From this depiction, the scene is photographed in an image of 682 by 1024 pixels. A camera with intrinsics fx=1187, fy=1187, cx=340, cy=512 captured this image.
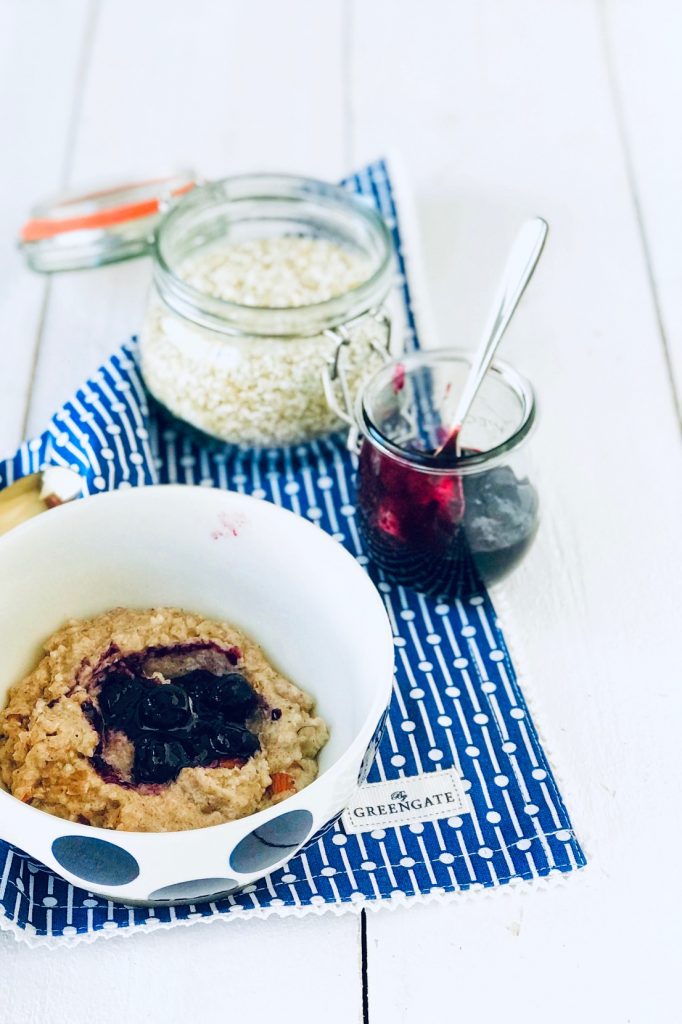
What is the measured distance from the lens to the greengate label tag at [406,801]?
114 centimetres

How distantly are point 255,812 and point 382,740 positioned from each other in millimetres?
194

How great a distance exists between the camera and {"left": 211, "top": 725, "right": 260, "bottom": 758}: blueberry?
108 centimetres

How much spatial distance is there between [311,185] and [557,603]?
64cm

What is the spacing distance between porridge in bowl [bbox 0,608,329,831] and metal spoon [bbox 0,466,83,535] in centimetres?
20

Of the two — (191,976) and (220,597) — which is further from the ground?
(220,597)

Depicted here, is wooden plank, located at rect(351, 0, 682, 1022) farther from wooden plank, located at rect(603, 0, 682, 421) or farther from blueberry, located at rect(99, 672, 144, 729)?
blueberry, located at rect(99, 672, 144, 729)

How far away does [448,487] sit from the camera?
123cm

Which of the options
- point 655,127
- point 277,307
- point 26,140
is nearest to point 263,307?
point 277,307

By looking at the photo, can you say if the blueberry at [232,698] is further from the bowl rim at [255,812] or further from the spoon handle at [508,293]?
the spoon handle at [508,293]

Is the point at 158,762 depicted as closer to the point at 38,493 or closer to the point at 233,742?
the point at 233,742

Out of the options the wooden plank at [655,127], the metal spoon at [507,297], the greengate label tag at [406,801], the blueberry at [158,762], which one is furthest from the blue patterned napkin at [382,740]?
the wooden plank at [655,127]

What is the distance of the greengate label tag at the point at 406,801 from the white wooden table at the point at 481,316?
9 centimetres

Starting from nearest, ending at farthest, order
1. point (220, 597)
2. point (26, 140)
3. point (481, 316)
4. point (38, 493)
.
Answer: point (220, 597) < point (38, 493) < point (481, 316) < point (26, 140)

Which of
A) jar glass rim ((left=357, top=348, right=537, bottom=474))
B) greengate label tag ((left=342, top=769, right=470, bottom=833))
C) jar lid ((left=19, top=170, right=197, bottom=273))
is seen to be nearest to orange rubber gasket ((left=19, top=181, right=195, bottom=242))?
jar lid ((left=19, top=170, right=197, bottom=273))
